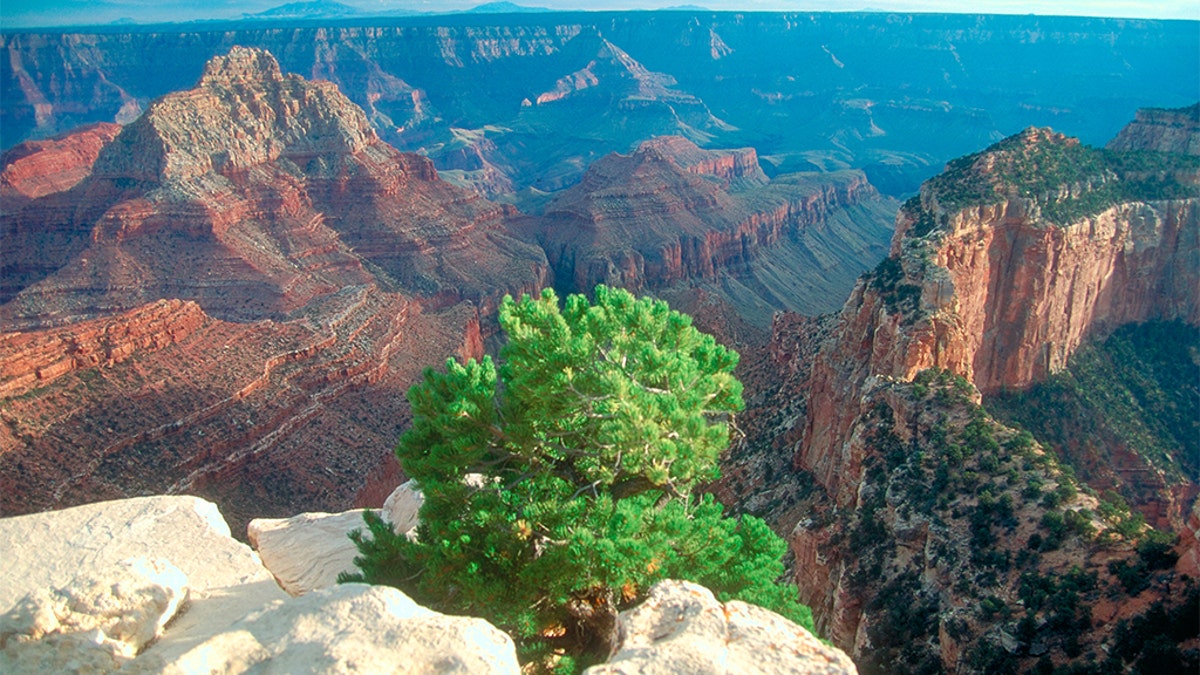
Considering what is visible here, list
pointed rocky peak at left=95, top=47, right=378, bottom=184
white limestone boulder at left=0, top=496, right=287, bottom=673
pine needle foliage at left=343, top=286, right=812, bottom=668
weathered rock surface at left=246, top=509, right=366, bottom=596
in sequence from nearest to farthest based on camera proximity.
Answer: pine needle foliage at left=343, top=286, right=812, bottom=668
white limestone boulder at left=0, top=496, right=287, bottom=673
weathered rock surface at left=246, top=509, right=366, bottom=596
pointed rocky peak at left=95, top=47, right=378, bottom=184

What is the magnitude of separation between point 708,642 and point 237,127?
85668 millimetres

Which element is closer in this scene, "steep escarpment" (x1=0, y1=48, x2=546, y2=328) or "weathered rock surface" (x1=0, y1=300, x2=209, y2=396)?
"weathered rock surface" (x1=0, y1=300, x2=209, y2=396)

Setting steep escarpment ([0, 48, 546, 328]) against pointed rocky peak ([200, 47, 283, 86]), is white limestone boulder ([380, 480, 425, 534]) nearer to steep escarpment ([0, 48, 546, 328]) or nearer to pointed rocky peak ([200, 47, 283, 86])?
steep escarpment ([0, 48, 546, 328])

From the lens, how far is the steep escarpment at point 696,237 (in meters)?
102

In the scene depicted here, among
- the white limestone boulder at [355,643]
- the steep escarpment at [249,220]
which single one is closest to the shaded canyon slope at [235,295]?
the steep escarpment at [249,220]

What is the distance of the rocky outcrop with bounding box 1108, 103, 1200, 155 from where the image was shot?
68.1 m

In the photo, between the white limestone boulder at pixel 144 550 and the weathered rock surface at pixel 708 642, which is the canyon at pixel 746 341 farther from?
the white limestone boulder at pixel 144 550

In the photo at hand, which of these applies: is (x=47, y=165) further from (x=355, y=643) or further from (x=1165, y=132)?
(x=1165, y=132)

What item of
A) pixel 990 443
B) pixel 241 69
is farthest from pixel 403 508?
pixel 241 69

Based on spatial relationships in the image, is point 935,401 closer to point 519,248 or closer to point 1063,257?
point 1063,257

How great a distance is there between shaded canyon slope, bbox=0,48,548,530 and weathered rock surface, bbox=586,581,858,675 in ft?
103

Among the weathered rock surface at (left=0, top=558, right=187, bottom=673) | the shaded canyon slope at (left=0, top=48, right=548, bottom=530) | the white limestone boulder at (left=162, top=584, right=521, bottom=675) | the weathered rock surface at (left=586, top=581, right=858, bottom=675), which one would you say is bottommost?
the shaded canyon slope at (left=0, top=48, right=548, bottom=530)

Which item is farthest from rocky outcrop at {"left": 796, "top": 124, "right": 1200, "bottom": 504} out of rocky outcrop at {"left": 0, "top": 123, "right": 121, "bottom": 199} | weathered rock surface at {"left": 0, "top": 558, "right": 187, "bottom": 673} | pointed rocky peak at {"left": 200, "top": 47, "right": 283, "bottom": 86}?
rocky outcrop at {"left": 0, "top": 123, "right": 121, "bottom": 199}

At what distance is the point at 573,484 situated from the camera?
2022cm
